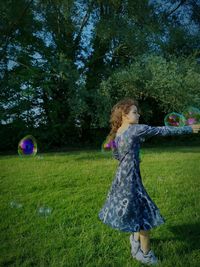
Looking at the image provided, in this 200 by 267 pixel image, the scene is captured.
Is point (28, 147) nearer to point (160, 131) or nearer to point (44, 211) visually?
point (44, 211)

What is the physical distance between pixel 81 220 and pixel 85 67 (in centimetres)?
1328

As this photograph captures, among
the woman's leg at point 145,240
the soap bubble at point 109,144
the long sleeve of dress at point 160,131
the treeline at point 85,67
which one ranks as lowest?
the woman's leg at point 145,240

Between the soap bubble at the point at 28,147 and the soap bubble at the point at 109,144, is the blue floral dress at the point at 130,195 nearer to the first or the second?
the soap bubble at the point at 109,144

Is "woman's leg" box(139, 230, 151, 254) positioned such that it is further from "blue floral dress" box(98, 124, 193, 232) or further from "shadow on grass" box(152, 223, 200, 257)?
"shadow on grass" box(152, 223, 200, 257)

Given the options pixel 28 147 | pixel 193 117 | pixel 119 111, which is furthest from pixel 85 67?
pixel 119 111

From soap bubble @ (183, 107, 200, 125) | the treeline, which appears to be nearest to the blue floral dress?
soap bubble @ (183, 107, 200, 125)

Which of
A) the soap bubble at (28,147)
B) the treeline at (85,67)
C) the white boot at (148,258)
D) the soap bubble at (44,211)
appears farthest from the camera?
the treeline at (85,67)

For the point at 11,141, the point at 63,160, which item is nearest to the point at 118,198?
the point at 63,160

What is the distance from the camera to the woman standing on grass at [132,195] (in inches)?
135

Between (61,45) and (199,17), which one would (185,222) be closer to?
(61,45)

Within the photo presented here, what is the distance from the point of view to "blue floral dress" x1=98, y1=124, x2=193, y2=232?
3.43 meters

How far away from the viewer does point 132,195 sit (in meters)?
3.46

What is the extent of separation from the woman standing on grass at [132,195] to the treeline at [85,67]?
36.5 ft

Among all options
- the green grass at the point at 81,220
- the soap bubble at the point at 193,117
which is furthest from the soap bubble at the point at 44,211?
the soap bubble at the point at 193,117
